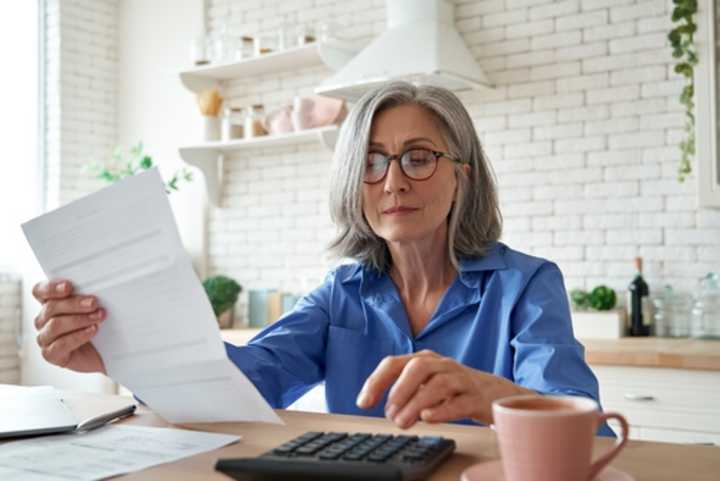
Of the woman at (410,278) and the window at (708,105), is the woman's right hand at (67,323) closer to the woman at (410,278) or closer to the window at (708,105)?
the woman at (410,278)

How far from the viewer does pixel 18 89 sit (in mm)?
5277

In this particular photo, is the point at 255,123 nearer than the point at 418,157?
No

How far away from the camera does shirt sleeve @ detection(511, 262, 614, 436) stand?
1469mm

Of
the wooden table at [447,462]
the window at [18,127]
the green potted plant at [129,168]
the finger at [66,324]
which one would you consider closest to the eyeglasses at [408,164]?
the wooden table at [447,462]

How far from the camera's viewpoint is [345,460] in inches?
37.0

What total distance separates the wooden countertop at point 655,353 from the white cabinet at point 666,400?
0.12 feet

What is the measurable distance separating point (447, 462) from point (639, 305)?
276 cm

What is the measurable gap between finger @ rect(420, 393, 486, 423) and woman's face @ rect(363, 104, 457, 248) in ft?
2.39

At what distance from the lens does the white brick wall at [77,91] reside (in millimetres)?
5176

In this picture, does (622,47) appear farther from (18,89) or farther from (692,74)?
(18,89)

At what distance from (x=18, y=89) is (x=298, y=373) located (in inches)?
165

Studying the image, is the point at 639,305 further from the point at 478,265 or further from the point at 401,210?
the point at 401,210

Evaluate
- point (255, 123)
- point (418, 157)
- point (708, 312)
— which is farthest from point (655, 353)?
point (255, 123)

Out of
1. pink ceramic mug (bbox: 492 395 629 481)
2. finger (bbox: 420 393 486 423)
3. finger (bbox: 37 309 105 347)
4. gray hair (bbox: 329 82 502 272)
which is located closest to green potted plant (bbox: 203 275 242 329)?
gray hair (bbox: 329 82 502 272)
